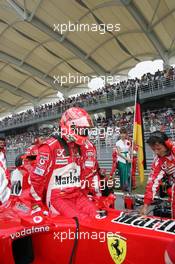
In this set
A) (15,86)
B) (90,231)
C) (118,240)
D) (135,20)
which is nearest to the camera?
(118,240)

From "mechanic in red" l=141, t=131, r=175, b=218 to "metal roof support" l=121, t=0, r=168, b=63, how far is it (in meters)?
18.7

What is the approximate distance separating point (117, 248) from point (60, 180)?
1052 mm

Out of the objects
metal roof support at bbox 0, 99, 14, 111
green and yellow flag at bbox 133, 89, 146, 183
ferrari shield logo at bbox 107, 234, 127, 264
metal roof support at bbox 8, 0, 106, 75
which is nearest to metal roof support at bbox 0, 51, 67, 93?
metal roof support at bbox 8, 0, 106, 75

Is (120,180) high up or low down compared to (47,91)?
down

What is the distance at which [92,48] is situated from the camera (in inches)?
1159

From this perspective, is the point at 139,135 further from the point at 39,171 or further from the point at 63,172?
the point at 39,171

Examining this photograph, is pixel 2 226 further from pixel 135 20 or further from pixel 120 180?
pixel 135 20

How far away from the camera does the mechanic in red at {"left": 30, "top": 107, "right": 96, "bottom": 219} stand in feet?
10.8

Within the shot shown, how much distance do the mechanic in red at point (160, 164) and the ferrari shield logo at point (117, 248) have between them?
1.07 m

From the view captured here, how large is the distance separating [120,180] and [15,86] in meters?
33.6

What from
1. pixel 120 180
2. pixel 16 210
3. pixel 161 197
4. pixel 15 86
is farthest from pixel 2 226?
pixel 15 86

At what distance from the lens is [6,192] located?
4.01 m

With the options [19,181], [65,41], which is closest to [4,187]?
[19,181]

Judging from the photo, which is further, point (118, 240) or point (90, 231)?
point (90, 231)
